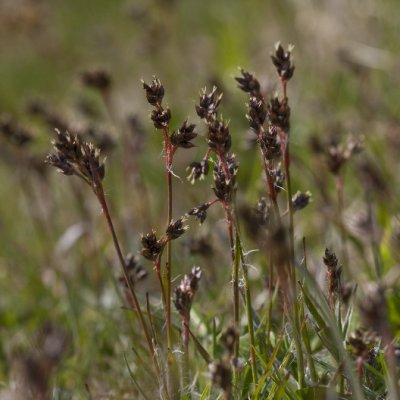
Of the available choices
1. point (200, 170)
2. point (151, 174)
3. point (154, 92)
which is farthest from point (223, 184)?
point (151, 174)

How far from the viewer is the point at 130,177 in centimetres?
360

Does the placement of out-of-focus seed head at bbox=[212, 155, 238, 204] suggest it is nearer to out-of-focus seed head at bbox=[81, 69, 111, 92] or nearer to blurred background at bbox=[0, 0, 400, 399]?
blurred background at bbox=[0, 0, 400, 399]

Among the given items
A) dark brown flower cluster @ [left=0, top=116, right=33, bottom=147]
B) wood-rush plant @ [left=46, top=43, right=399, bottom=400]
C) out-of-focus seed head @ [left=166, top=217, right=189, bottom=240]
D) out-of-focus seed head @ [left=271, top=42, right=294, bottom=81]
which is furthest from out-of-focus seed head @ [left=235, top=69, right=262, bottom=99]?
dark brown flower cluster @ [left=0, top=116, right=33, bottom=147]

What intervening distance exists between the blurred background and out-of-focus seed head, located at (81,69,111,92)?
2 cm

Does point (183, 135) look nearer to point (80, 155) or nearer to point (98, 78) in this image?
point (80, 155)

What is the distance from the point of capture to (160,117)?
5.20 feet

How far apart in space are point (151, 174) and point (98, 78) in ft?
4.22

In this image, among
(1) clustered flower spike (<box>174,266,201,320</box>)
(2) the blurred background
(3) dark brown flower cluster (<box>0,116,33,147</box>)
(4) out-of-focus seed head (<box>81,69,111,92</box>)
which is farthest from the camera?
(4) out-of-focus seed head (<box>81,69,111,92</box>)

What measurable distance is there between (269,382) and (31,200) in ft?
7.22

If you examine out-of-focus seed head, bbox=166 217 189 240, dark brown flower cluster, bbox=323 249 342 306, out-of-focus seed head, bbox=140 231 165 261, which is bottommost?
dark brown flower cluster, bbox=323 249 342 306

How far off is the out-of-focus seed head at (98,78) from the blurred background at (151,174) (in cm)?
2

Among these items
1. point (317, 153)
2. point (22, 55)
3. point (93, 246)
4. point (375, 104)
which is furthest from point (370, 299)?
point (22, 55)

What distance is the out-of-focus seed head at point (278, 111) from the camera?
1.54 metres

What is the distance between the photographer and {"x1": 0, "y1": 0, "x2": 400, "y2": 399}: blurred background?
237 cm
